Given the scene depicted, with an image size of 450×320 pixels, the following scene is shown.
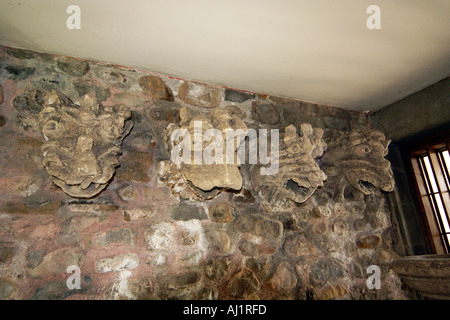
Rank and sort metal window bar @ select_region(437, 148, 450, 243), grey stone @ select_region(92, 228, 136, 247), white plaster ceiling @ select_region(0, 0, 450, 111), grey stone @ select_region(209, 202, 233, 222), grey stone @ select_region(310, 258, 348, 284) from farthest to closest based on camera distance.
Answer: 1. metal window bar @ select_region(437, 148, 450, 243)
2. grey stone @ select_region(310, 258, 348, 284)
3. grey stone @ select_region(209, 202, 233, 222)
4. grey stone @ select_region(92, 228, 136, 247)
5. white plaster ceiling @ select_region(0, 0, 450, 111)

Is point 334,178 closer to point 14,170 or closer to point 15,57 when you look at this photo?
point 14,170

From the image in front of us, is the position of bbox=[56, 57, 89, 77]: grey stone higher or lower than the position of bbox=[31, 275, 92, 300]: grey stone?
higher

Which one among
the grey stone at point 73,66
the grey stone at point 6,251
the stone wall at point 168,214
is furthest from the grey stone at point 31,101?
the grey stone at point 6,251

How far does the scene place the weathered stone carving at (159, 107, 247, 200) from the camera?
154cm

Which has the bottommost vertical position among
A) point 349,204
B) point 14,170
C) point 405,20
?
point 349,204

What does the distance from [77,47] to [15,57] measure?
0.36 meters

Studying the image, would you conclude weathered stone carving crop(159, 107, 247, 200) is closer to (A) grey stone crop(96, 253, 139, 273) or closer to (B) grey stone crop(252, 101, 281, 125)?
(A) grey stone crop(96, 253, 139, 273)

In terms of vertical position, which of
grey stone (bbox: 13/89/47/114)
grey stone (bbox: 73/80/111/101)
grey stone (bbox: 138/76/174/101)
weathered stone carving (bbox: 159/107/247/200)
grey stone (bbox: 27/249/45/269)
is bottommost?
grey stone (bbox: 27/249/45/269)

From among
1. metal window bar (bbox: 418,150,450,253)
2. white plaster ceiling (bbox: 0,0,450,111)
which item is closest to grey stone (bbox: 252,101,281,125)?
white plaster ceiling (bbox: 0,0,450,111)

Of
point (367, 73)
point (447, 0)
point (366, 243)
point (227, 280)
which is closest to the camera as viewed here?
point (447, 0)

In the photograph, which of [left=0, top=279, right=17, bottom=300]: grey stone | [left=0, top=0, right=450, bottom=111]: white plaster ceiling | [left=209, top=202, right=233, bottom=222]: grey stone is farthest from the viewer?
[left=209, top=202, right=233, bottom=222]: grey stone

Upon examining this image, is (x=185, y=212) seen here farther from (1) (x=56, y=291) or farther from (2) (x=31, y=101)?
(2) (x=31, y=101)
